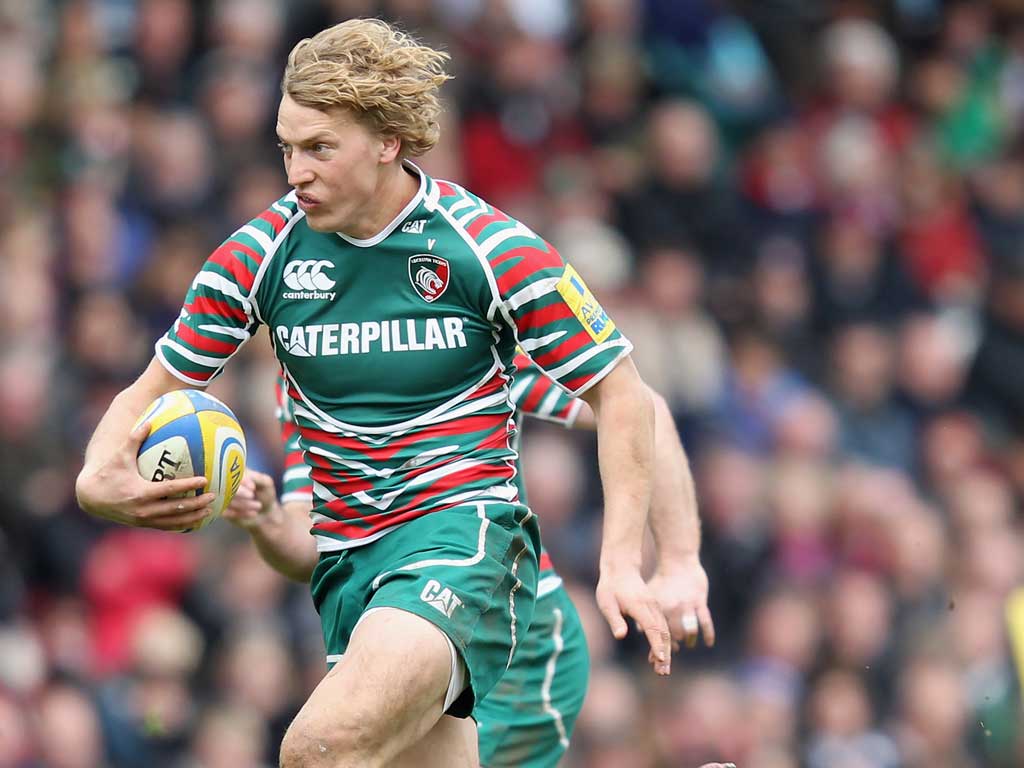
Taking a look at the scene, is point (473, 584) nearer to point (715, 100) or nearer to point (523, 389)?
point (523, 389)

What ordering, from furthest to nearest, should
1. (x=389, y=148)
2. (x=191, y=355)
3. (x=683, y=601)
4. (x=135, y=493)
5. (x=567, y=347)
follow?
(x=683, y=601) → (x=191, y=355) → (x=389, y=148) → (x=567, y=347) → (x=135, y=493)

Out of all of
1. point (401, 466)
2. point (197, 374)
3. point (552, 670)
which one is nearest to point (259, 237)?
point (197, 374)

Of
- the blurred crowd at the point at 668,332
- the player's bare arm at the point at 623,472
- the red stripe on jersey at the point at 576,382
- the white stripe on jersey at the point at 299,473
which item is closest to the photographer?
the player's bare arm at the point at 623,472

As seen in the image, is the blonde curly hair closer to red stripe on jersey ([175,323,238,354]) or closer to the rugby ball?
red stripe on jersey ([175,323,238,354])

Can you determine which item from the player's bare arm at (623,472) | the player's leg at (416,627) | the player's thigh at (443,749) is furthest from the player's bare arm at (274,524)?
the player's bare arm at (623,472)

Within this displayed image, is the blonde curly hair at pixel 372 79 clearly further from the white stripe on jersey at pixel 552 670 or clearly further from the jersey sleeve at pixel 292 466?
the white stripe on jersey at pixel 552 670

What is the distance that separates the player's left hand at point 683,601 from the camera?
19.5ft

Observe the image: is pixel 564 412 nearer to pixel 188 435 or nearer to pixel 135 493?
pixel 188 435

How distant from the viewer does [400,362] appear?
5.43m

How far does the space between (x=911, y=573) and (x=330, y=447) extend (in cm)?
637

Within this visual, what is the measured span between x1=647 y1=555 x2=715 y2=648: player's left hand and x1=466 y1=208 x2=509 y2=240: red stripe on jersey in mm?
1359

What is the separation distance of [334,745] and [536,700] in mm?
1630

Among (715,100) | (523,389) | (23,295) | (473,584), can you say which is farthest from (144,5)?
(473,584)

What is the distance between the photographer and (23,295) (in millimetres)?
9688
